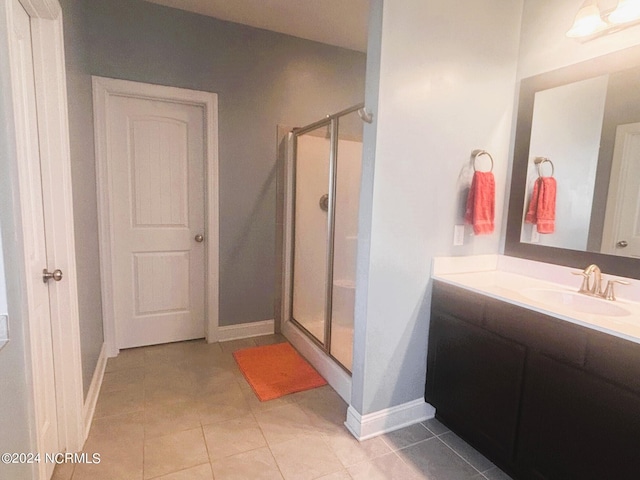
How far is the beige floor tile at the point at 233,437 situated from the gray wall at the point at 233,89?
81cm

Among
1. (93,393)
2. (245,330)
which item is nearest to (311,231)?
(245,330)

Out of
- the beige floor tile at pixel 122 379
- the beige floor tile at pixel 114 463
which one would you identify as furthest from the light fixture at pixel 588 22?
the beige floor tile at pixel 122 379

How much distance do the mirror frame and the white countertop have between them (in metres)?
0.05

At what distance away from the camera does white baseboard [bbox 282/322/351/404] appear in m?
2.20

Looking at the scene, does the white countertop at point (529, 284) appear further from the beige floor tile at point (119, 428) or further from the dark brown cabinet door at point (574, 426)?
the beige floor tile at point (119, 428)

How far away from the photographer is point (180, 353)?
2.79m

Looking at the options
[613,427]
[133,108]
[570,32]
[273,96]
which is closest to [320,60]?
[273,96]

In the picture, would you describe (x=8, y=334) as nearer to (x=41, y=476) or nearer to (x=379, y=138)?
(x=41, y=476)

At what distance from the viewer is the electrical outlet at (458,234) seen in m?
1.98

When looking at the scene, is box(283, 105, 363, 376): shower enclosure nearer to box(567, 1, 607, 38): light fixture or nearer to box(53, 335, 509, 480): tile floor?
box(53, 335, 509, 480): tile floor

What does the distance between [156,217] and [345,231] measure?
1506mm

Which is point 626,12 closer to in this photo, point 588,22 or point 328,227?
point 588,22

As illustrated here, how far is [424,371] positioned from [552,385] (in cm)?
74

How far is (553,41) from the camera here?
1.84 metres
